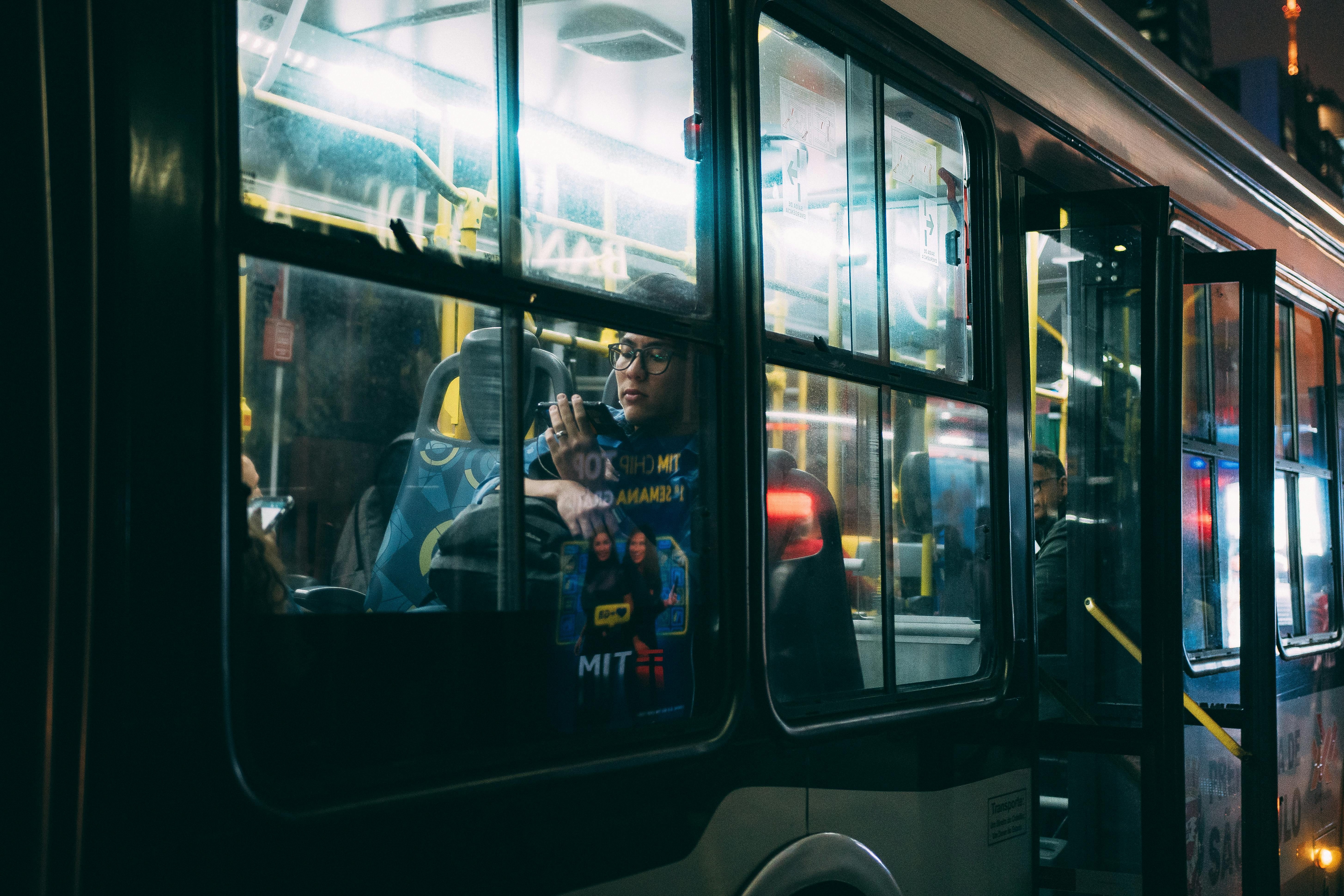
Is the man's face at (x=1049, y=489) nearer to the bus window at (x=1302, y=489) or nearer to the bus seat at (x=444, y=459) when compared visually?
the bus window at (x=1302, y=489)

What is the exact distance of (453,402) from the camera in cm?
179

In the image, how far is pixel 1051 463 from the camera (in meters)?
3.12

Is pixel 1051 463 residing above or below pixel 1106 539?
above

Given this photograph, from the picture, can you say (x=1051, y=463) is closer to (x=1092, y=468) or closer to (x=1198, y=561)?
(x=1092, y=468)

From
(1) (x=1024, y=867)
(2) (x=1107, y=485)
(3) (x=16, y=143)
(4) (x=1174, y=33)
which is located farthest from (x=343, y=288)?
(4) (x=1174, y=33)

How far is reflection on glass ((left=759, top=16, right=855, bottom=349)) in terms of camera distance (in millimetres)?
1947

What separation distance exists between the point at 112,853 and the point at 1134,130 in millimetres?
3132

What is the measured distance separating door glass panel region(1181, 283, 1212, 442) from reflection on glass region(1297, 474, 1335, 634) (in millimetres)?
1007

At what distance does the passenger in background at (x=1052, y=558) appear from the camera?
10.0ft

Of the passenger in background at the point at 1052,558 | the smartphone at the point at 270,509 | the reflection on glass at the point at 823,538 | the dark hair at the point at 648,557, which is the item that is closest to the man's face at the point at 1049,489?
the passenger in background at the point at 1052,558

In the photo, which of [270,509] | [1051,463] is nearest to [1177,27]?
[1051,463]

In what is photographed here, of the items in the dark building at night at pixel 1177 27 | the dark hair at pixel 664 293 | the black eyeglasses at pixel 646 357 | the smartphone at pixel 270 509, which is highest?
the dark building at night at pixel 1177 27

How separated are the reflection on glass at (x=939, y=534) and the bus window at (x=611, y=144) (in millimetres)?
658

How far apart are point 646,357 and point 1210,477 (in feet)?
7.91
